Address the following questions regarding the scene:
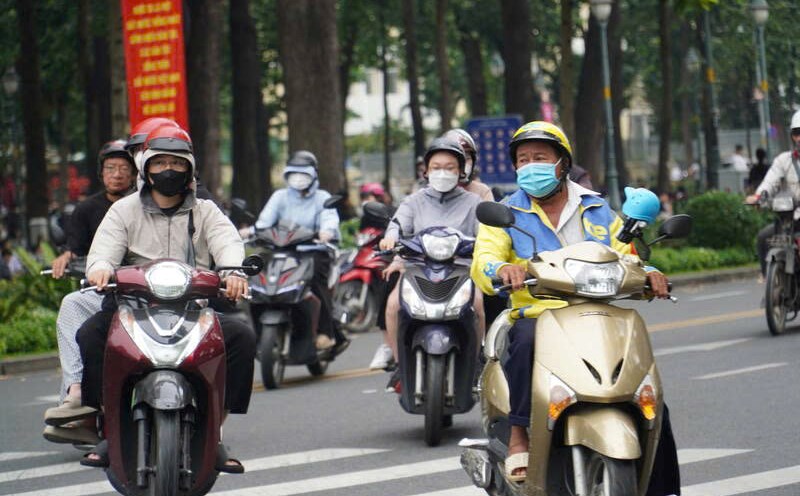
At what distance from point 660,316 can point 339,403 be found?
7216mm

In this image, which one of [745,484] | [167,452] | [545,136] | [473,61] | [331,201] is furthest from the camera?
[473,61]

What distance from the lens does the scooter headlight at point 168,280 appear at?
7125 mm

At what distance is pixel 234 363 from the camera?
7703 millimetres

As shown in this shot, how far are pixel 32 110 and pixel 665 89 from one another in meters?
12.9

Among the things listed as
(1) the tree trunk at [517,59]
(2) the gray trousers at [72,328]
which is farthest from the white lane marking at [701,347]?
(1) the tree trunk at [517,59]

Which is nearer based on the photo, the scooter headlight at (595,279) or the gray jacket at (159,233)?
the scooter headlight at (595,279)

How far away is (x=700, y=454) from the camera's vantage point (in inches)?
365

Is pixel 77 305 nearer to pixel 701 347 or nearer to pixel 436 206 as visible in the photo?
pixel 436 206

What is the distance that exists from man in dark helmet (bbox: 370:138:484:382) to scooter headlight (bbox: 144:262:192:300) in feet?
10.5

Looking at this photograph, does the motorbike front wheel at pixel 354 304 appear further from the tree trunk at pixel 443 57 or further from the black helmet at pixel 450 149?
the tree trunk at pixel 443 57

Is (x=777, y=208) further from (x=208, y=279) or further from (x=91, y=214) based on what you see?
(x=208, y=279)

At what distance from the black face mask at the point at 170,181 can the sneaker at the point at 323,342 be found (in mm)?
6064

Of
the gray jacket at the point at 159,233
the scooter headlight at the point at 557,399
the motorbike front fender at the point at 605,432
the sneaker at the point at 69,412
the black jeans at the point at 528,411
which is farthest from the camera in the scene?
the sneaker at the point at 69,412

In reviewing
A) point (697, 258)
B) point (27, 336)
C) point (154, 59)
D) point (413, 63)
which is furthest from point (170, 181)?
point (413, 63)
